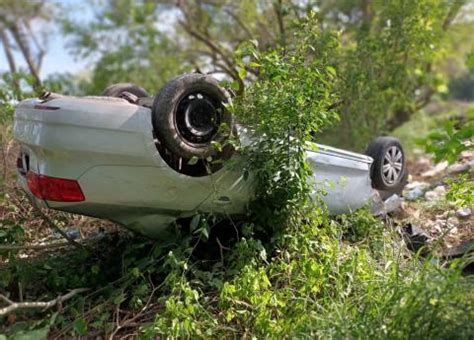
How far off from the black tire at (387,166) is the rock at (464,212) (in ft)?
1.84

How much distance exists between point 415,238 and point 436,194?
4.91ft

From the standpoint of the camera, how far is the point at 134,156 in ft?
10.7

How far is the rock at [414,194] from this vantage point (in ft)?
19.2

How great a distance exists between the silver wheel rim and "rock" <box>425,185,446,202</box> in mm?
752

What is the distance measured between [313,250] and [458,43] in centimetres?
1158

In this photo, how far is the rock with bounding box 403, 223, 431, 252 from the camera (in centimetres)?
439

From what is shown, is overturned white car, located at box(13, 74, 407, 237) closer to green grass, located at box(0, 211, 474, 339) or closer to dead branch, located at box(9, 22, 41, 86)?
green grass, located at box(0, 211, 474, 339)

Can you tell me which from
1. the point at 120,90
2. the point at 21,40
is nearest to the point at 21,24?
the point at 21,40

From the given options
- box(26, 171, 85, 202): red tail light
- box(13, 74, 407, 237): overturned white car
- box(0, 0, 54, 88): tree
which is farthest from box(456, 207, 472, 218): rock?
box(0, 0, 54, 88): tree

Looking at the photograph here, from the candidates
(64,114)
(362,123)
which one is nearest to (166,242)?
(64,114)

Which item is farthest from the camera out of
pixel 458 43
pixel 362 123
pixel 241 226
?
pixel 458 43

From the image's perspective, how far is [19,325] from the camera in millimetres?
3066

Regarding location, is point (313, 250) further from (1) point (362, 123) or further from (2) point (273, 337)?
(1) point (362, 123)

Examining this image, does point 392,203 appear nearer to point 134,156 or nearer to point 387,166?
point 387,166
